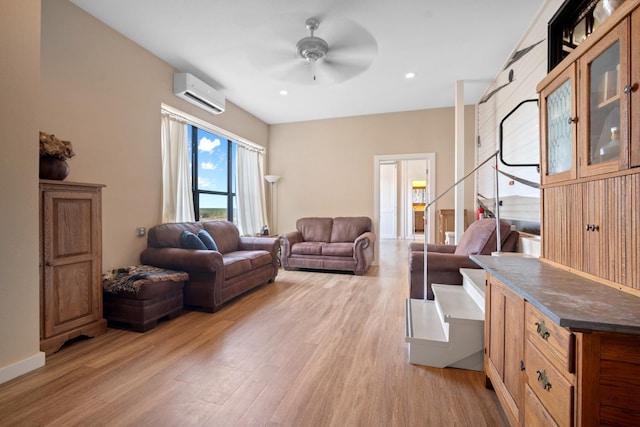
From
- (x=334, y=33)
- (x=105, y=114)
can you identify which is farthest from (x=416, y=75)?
(x=105, y=114)

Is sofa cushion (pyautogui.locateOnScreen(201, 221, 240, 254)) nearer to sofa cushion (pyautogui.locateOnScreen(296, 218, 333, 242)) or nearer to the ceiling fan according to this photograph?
sofa cushion (pyautogui.locateOnScreen(296, 218, 333, 242))

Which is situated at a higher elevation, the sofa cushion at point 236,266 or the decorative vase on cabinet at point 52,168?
the decorative vase on cabinet at point 52,168

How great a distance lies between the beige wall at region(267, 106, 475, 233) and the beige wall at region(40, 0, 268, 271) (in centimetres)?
282

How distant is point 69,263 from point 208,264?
113cm

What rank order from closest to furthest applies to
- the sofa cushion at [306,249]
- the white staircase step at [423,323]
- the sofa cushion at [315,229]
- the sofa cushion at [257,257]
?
the white staircase step at [423,323]
the sofa cushion at [257,257]
the sofa cushion at [306,249]
the sofa cushion at [315,229]

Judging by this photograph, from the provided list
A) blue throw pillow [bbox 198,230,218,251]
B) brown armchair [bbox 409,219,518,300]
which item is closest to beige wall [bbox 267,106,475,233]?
brown armchair [bbox 409,219,518,300]

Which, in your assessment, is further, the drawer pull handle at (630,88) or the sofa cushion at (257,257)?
the sofa cushion at (257,257)

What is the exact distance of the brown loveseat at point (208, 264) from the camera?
304 centimetres

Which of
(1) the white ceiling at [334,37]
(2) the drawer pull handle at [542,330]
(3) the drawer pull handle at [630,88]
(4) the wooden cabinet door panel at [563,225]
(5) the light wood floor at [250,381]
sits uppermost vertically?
(1) the white ceiling at [334,37]

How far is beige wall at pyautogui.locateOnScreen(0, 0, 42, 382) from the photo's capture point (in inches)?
71.5

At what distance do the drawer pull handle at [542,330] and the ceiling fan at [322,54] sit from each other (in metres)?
2.88

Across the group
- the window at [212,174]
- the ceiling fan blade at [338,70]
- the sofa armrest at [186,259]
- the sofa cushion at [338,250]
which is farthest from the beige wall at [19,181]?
the sofa cushion at [338,250]

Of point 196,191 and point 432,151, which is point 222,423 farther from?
point 432,151

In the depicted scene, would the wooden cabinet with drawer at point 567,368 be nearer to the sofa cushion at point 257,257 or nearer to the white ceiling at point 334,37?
the white ceiling at point 334,37
